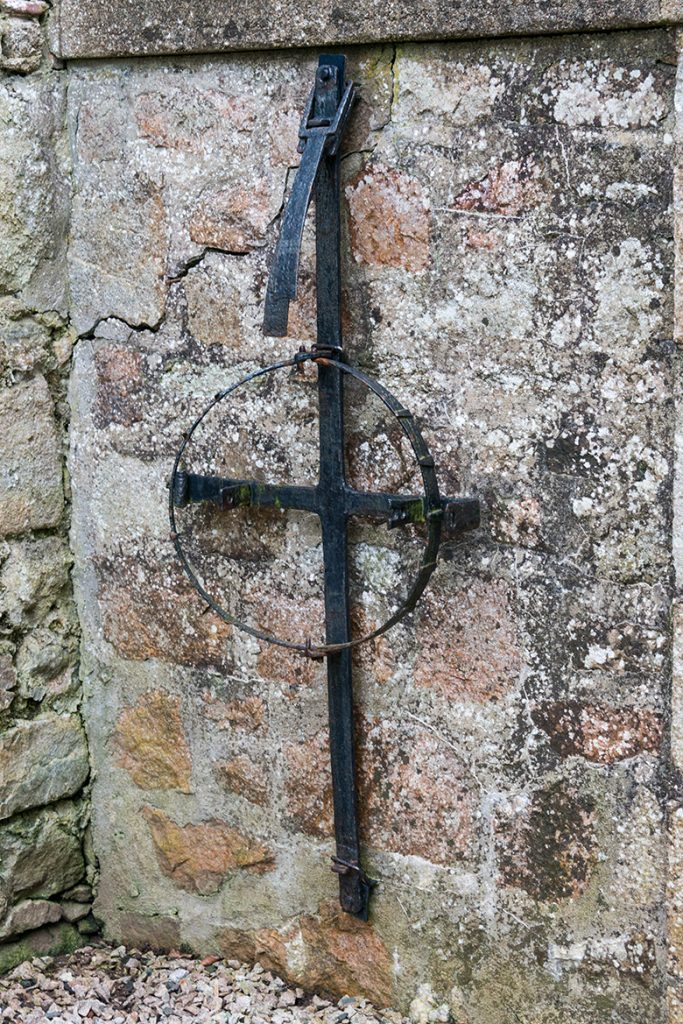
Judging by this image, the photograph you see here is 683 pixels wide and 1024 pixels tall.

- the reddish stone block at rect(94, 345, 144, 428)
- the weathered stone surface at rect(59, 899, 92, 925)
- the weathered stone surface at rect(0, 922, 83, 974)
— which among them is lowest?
the weathered stone surface at rect(0, 922, 83, 974)

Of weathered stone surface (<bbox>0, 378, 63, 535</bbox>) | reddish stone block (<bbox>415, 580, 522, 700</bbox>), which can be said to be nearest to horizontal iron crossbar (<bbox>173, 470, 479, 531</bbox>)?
reddish stone block (<bbox>415, 580, 522, 700</bbox>)

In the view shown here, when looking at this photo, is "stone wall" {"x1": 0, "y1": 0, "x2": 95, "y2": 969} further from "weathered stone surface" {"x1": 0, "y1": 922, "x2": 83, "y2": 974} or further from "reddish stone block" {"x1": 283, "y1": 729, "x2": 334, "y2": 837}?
"reddish stone block" {"x1": 283, "y1": 729, "x2": 334, "y2": 837}

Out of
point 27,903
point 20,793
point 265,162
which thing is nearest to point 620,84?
point 265,162

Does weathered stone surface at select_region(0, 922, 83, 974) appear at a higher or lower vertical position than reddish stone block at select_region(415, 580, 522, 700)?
lower

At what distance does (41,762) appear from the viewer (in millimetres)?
2385

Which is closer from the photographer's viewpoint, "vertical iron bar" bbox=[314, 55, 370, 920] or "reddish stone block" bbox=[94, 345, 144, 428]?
"vertical iron bar" bbox=[314, 55, 370, 920]

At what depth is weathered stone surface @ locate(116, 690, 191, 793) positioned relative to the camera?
2357 mm

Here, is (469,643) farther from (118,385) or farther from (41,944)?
(41,944)

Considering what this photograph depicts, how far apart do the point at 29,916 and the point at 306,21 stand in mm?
1616

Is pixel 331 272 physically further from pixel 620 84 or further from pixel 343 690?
pixel 343 690

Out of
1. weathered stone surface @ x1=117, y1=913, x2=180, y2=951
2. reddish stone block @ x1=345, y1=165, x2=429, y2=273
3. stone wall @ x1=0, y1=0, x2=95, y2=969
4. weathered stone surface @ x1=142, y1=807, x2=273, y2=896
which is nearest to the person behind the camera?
reddish stone block @ x1=345, y1=165, x2=429, y2=273

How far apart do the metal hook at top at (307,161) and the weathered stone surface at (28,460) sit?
590 mm

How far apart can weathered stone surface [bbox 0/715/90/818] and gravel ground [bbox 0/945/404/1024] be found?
313 mm

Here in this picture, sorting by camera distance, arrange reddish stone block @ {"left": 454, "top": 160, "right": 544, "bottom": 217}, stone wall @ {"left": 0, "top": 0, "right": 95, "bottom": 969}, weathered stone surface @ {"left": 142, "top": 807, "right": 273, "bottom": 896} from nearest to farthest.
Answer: reddish stone block @ {"left": 454, "top": 160, "right": 544, "bottom": 217} → stone wall @ {"left": 0, "top": 0, "right": 95, "bottom": 969} → weathered stone surface @ {"left": 142, "top": 807, "right": 273, "bottom": 896}
